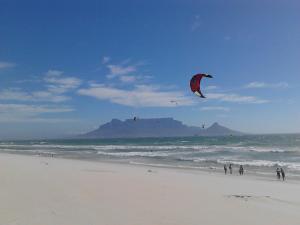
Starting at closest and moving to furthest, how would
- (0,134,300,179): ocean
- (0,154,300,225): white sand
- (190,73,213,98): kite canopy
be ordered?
(0,154,300,225): white sand < (190,73,213,98): kite canopy < (0,134,300,179): ocean

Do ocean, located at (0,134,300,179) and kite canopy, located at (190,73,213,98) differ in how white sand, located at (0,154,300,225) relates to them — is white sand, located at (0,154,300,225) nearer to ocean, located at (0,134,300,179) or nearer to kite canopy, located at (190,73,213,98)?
kite canopy, located at (190,73,213,98)

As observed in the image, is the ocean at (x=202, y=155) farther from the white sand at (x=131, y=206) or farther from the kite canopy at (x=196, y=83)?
the kite canopy at (x=196, y=83)

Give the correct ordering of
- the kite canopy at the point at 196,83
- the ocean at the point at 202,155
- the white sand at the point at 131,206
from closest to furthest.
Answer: the white sand at the point at 131,206 < the kite canopy at the point at 196,83 < the ocean at the point at 202,155

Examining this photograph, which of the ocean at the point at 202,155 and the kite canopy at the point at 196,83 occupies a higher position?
the kite canopy at the point at 196,83

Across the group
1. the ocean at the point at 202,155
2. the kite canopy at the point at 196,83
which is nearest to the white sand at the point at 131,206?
the kite canopy at the point at 196,83

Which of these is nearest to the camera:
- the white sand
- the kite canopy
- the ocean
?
the white sand

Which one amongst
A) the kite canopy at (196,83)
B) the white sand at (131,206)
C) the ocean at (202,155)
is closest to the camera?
the white sand at (131,206)

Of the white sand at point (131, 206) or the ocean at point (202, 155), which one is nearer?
the white sand at point (131, 206)

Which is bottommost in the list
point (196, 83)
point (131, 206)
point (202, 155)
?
point (131, 206)

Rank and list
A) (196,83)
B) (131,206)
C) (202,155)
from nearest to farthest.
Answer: (131,206) → (196,83) → (202,155)

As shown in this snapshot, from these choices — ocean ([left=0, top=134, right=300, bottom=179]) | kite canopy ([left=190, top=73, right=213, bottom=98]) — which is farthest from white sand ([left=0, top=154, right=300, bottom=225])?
ocean ([left=0, top=134, right=300, bottom=179])

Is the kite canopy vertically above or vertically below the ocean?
above

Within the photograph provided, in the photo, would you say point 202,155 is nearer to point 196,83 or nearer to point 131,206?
point 196,83

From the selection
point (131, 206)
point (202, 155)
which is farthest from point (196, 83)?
point (202, 155)
